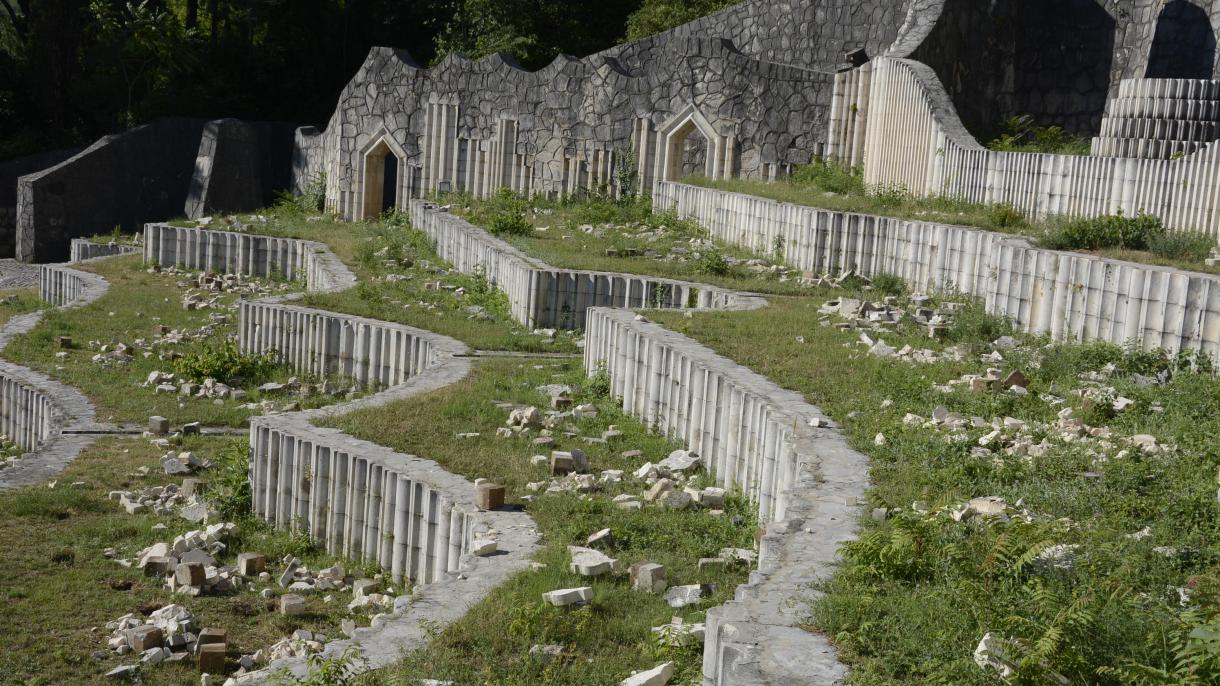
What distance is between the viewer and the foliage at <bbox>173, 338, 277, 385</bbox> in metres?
13.9

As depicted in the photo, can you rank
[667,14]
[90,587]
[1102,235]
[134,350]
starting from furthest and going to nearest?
1. [667,14]
2. [134,350]
3. [1102,235]
4. [90,587]

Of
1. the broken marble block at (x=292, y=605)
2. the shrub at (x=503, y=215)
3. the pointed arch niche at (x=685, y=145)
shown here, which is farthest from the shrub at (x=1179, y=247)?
the pointed arch niche at (x=685, y=145)

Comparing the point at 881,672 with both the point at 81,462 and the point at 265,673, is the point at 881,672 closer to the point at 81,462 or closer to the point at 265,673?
the point at 265,673

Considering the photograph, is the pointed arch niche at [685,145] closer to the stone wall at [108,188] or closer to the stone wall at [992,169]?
the stone wall at [992,169]

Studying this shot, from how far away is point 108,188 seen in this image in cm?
2848

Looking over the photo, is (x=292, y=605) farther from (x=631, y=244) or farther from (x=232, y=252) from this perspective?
(x=232, y=252)

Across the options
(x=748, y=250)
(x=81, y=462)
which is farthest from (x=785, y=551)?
(x=748, y=250)

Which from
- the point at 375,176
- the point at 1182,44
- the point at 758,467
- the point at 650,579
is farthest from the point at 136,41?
the point at 650,579

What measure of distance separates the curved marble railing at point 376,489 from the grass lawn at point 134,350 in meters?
0.73

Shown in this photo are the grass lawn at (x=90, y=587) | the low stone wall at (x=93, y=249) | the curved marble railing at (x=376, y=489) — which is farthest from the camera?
the low stone wall at (x=93, y=249)

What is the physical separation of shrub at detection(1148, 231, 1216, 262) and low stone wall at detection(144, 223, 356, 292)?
1205 centimetres

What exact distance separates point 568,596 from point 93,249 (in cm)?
2158

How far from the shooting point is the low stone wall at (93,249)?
81.6 feet

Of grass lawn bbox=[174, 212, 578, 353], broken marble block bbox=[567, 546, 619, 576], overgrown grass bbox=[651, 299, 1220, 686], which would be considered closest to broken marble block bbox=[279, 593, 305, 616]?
broken marble block bbox=[567, 546, 619, 576]
